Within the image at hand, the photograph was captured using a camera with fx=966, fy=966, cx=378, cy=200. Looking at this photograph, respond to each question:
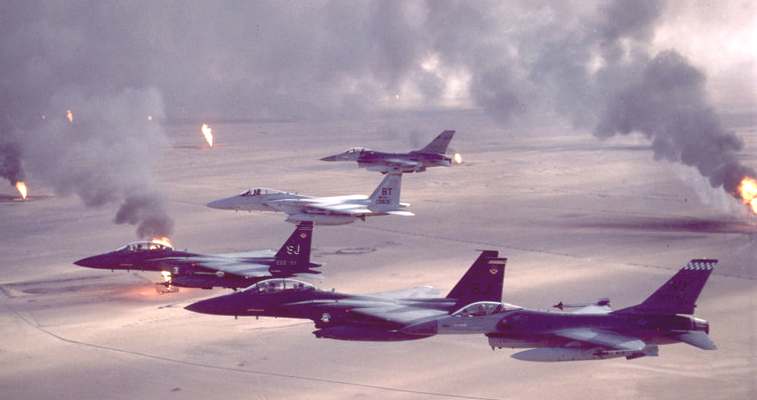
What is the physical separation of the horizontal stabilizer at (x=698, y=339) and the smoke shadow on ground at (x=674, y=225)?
33.8 meters

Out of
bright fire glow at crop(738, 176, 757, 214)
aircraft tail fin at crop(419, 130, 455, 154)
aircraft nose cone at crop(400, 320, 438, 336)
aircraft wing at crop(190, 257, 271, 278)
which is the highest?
aircraft tail fin at crop(419, 130, 455, 154)

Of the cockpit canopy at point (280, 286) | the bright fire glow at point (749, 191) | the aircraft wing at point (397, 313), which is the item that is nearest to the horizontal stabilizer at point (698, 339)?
the aircraft wing at point (397, 313)

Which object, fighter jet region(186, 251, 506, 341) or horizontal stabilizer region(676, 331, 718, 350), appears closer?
horizontal stabilizer region(676, 331, 718, 350)

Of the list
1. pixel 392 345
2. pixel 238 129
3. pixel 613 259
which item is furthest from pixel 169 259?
pixel 238 129

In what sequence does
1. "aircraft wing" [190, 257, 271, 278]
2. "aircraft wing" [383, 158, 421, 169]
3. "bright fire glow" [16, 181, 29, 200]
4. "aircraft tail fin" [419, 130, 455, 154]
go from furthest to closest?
"aircraft wing" [383, 158, 421, 169] < "aircraft tail fin" [419, 130, 455, 154] < "bright fire glow" [16, 181, 29, 200] < "aircraft wing" [190, 257, 271, 278]

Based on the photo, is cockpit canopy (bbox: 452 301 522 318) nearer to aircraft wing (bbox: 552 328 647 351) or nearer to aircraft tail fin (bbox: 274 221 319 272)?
aircraft wing (bbox: 552 328 647 351)

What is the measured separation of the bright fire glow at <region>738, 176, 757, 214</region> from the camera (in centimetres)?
7419

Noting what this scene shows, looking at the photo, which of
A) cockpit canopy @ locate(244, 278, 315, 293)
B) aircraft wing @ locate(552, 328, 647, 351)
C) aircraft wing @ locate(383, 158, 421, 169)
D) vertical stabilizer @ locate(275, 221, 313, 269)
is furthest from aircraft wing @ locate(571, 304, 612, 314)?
aircraft wing @ locate(383, 158, 421, 169)

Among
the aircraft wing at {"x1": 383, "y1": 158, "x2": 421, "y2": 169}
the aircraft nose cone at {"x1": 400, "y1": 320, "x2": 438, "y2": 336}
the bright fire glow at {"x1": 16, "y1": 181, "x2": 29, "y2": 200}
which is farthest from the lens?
the aircraft wing at {"x1": 383, "y1": 158, "x2": 421, "y2": 169}

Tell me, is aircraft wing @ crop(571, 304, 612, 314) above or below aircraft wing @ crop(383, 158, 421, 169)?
below

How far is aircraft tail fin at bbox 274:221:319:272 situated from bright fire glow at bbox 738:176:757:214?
127 feet

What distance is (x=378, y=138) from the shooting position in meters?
165

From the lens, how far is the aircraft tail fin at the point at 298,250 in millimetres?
52688

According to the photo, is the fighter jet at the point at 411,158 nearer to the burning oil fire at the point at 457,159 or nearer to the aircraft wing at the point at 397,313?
the burning oil fire at the point at 457,159
